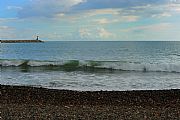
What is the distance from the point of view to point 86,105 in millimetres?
10930

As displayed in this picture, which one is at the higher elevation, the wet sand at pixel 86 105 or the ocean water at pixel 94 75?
the wet sand at pixel 86 105

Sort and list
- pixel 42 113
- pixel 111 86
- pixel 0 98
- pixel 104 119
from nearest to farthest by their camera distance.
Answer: pixel 104 119
pixel 42 113
pixel 0 98
pixel 111 86

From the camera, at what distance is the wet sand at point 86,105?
826cm

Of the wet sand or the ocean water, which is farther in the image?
the ocean water

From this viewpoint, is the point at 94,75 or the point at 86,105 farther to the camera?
the point at 94,75

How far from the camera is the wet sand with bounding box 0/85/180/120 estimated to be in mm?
8259

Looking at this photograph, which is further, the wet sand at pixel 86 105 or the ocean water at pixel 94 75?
the ocean water at pixel 94 75

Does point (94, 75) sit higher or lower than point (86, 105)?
lower

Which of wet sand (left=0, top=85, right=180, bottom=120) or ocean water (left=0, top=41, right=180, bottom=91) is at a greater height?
wet sand (left=0, top=85, right=180, bottom=120)

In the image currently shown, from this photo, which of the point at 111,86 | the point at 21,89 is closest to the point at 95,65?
the point at 111,86

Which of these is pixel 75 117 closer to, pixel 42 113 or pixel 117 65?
pixel 42 113

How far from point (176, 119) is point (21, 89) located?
308 inches

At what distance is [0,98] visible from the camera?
12180 millimetres

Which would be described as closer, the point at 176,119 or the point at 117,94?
the point at 176,119
